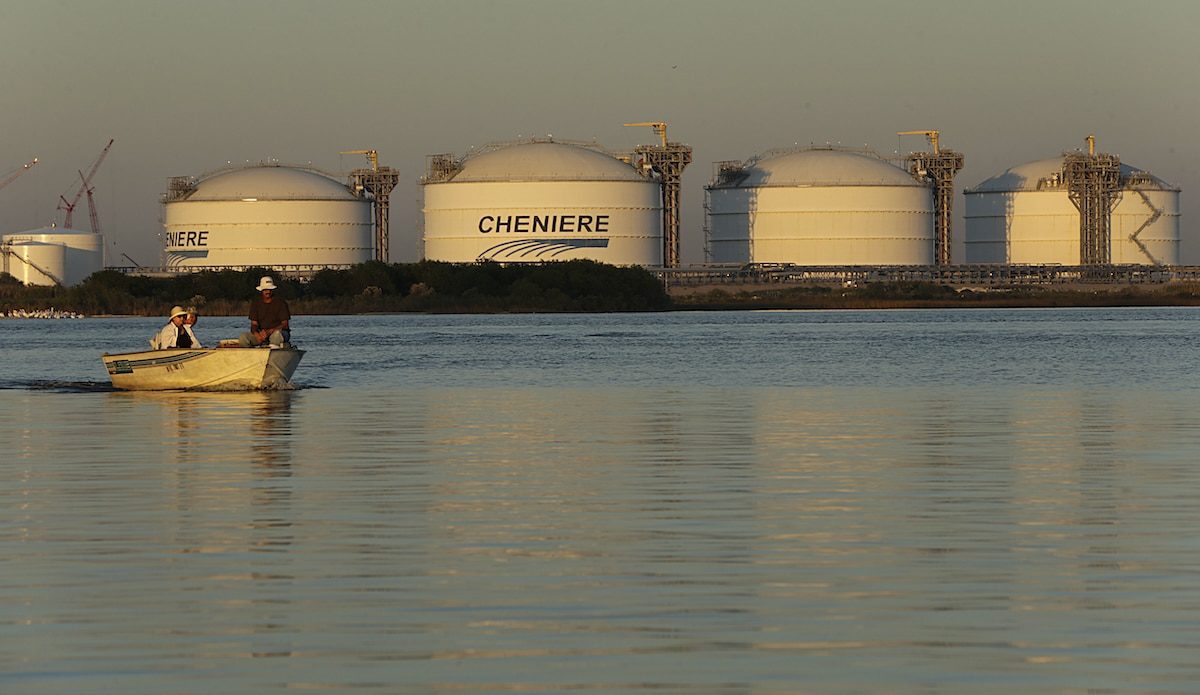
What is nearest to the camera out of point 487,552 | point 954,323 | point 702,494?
point 487,552

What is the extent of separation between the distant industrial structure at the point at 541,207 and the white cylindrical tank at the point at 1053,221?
105 feet

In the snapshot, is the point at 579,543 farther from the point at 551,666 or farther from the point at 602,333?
the point at 602,333

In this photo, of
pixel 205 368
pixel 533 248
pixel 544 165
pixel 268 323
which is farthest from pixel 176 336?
pixel 544 165

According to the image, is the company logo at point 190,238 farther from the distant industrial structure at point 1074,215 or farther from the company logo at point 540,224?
the distant industrial structure at point 1074,215

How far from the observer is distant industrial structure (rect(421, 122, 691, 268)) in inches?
5901

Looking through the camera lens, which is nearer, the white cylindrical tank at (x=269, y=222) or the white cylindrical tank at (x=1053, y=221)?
the white cylindrical tank at (x=269, y=222)

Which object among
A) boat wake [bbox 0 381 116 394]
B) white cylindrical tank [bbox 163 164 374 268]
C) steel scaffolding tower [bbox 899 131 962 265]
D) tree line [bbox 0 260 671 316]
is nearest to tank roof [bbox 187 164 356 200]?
white cylindrical tank [bbox 163 164 374 268]

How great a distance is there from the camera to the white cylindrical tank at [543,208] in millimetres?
149875

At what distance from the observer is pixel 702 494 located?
19734mm

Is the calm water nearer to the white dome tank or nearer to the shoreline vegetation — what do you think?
the shoreline vegetation

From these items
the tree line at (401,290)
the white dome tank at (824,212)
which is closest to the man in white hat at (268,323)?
the tree line at (401,290)

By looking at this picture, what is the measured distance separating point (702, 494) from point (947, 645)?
866cm

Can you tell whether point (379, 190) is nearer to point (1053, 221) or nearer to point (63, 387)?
point (1053, 221)

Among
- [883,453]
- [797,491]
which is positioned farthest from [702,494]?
[883,453]
